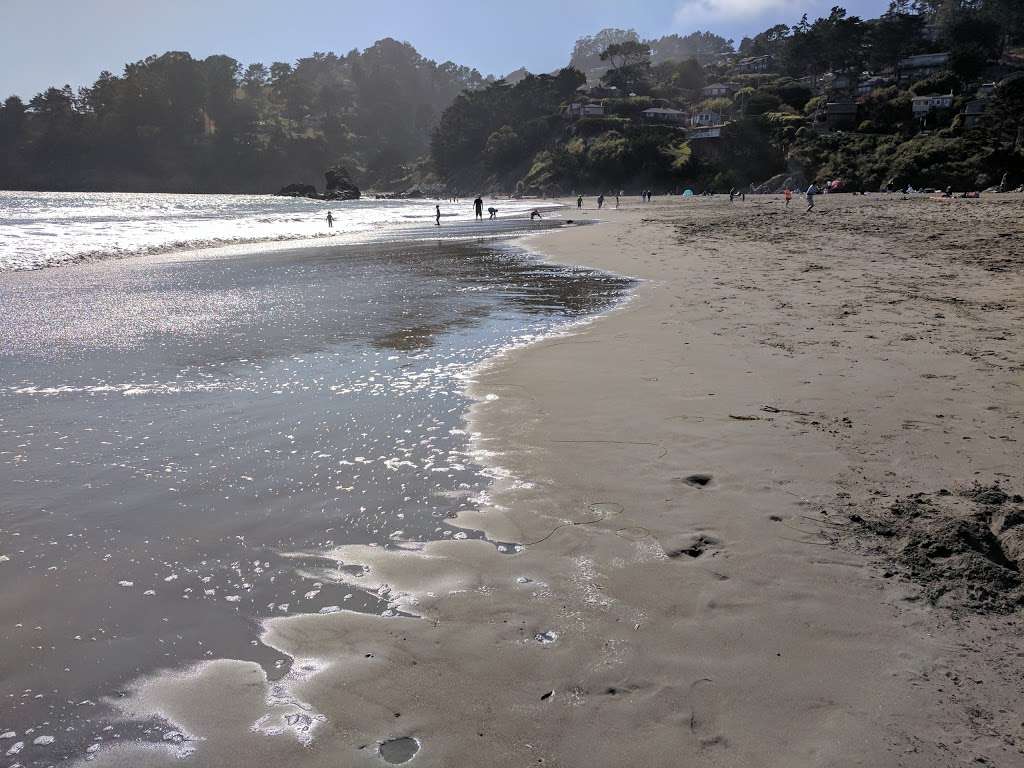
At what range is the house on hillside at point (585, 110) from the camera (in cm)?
11625

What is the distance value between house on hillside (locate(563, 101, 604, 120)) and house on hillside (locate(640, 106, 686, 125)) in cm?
868

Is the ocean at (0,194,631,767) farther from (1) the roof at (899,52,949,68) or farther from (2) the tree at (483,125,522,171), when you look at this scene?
(2) the tree at (483,125,522,171)

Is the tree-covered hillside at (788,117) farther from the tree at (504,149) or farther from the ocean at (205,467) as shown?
the ocean at (205,467)

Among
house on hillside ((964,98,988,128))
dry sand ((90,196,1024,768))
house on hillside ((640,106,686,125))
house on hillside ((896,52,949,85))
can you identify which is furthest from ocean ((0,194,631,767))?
house on hillside ((640,106,686,125))

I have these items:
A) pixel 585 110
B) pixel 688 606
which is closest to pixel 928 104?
A: pixel 585 110

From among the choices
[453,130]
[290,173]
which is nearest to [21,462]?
[453,130]

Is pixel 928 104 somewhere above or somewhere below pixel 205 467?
above

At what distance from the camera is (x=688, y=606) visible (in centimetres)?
309

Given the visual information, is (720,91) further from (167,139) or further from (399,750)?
(399,750)

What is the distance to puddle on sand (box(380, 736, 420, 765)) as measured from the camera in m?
2.29

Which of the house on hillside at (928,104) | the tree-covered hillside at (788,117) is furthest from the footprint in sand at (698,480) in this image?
the house on hillside at (928,104)

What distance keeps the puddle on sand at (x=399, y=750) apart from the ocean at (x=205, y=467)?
0.67m

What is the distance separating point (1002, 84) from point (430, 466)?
81.5m

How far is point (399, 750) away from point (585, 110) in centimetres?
12604
